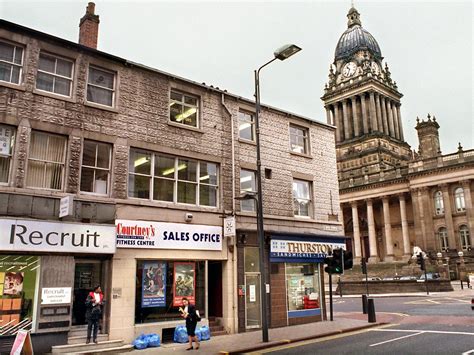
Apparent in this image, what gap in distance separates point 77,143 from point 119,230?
337 centimetres

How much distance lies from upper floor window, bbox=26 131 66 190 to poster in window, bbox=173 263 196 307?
5.48m

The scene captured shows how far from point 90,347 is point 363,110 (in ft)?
278

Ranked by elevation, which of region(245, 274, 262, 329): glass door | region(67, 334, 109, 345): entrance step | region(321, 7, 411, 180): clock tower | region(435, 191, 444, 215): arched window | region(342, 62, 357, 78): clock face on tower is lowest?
region(67, 334, 109, 345): entrance step

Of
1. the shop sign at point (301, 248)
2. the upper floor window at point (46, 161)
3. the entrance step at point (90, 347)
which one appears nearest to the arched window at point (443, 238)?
the shop sign at point (301, 248)

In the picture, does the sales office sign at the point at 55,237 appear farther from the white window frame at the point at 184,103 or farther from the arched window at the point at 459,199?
the arched window at the point at 459,199

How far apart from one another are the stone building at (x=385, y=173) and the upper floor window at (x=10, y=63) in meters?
54.9

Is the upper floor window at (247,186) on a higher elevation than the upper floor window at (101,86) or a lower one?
lower

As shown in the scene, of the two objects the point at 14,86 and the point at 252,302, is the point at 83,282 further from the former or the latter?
the point at 252,302

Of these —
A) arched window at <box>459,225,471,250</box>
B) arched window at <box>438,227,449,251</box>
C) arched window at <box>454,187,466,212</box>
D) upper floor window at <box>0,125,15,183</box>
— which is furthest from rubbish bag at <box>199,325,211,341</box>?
arched window at <box>454,187,466,212</box>

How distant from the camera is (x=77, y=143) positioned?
1450 cm

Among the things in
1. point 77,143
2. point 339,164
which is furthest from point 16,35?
point 339,164

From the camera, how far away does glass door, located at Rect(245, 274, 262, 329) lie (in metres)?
17.9

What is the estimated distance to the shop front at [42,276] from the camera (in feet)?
40.8

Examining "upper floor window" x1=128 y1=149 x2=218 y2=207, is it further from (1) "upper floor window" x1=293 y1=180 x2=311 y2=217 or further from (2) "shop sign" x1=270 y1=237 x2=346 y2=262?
(1) "upper floor window" x1=293 y1=180 x2=311 y2=217
